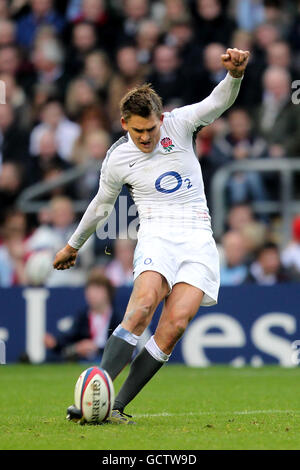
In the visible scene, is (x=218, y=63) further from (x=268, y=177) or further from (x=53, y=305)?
(x=53, y=305)

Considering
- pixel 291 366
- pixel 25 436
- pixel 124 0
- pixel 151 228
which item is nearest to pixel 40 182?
pixel 124 0

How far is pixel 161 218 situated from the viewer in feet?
21.5

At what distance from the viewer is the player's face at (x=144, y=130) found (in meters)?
6.28

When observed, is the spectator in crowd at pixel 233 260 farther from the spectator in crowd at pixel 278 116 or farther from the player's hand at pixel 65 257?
the player's hand at pixel 65 257

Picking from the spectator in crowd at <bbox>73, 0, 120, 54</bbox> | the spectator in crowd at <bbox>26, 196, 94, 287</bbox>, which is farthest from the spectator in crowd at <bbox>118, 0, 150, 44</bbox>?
the spectator in crowd at <bbox>26, 196, 94, 287</bbox>

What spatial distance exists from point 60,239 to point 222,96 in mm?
6980

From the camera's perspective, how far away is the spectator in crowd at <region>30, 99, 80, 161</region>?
14164 millimetres

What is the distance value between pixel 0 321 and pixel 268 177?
3.80m

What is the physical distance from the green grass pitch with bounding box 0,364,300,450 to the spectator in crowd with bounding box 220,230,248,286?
128 cm

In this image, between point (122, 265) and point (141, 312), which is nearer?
point (141, 312)

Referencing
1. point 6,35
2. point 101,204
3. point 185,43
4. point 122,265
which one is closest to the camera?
point 101,204

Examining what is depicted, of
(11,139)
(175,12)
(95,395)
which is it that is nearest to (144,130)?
(95,395)

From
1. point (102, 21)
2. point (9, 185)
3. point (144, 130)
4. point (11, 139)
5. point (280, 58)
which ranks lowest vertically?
point (9, 185)

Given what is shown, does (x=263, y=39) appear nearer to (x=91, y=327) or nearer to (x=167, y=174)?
(x=91, y=327)
